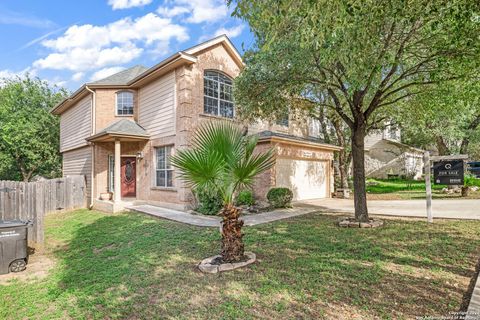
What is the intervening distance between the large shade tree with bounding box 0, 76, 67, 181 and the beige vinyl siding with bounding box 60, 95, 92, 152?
5.39 metres

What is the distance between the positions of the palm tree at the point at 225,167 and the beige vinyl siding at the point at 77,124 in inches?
505

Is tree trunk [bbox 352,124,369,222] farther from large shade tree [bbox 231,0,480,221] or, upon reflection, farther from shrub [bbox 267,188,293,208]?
shrub [bbox 267,188,293,208]

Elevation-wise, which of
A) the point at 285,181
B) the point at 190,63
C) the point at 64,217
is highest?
the point at 190,63

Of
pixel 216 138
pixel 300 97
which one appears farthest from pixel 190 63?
pixel 216 138

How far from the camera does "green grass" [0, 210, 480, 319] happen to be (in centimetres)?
380

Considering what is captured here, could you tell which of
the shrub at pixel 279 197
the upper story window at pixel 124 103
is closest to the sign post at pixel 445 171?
the shrub at pixel 279 197

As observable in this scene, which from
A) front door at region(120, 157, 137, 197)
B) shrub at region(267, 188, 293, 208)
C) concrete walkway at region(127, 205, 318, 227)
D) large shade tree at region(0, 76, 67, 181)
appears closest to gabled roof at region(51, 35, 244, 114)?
front door at region(120, 157, 137, 197)

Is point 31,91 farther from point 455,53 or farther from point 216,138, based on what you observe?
point 455,53

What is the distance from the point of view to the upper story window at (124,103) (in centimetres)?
1548

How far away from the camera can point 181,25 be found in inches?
584

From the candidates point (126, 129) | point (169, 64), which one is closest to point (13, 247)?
point (126, 129)

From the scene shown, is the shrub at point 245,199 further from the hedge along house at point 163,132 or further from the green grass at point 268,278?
the green grass at point 268,278

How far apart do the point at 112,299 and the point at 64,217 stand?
33.3 ft

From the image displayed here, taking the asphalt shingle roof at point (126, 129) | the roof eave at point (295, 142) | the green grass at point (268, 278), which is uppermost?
the asphalt shingle roof at point (126, 129)
